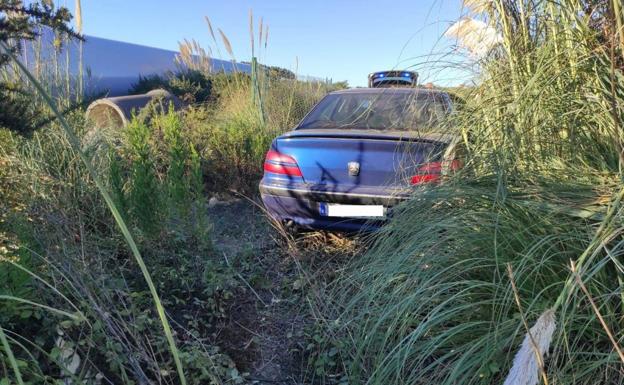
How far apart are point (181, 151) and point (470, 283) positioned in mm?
2573

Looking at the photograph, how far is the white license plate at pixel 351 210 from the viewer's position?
359 centimetres

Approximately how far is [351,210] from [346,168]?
0.31 meters

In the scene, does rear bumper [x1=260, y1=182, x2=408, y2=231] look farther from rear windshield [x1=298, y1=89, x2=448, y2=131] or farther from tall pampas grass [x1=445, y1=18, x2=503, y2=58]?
tall pampas grass [x1=445, y1=18, x2=503, y2=58]

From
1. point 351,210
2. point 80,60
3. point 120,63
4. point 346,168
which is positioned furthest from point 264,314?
point 120,63

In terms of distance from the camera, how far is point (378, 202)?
3.60 metres

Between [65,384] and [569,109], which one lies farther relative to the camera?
[569,109]

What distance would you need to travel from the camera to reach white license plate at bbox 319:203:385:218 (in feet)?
11.8

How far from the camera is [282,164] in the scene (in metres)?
3.96

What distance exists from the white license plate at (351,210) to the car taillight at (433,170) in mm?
806

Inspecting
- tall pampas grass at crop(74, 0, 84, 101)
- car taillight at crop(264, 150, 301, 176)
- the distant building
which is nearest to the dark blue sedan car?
car taillight at crop(264, 150, 301, 176)

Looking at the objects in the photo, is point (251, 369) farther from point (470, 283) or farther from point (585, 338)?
point (585, 338)

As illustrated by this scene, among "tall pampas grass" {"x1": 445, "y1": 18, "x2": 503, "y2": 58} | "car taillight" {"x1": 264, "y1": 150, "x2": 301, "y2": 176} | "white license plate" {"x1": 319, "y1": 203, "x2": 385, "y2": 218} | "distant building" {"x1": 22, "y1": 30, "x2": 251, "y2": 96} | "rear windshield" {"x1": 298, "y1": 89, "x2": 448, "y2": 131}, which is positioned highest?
"distant building" {"x1": 22, "y1": 30, "x2": 251, "y2": 96}

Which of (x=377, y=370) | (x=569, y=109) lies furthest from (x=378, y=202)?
(x=377, y=370)

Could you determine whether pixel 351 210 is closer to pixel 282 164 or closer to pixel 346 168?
pixel 346 168
